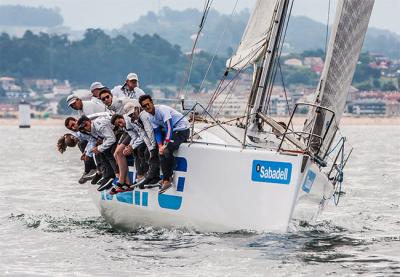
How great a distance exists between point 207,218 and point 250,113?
1289 millimetres

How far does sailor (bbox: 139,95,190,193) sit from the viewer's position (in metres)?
10.1

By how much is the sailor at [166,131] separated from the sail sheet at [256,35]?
148cm

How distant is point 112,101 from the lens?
11.3 meters

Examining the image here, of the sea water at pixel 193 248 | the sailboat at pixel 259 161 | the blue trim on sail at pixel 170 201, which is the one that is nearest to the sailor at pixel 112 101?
the sailboat at pixel 259 161

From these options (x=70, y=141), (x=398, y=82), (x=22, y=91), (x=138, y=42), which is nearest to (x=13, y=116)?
(x=22, y=91)

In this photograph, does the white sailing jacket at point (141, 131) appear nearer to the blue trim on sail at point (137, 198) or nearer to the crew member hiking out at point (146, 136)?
the crew member hiking out at point (146, 136)

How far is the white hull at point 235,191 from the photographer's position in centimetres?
978

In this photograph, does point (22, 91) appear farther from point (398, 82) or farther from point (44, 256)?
point (44, 256)

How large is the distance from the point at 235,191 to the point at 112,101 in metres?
2.00

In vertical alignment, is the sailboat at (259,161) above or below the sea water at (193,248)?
above

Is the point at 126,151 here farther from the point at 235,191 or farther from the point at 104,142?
the point at 235,191

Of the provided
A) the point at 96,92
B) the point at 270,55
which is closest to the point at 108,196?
the point at 96,92

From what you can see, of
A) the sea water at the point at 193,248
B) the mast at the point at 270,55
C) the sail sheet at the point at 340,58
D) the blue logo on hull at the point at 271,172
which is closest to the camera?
the sea water at the point at 193,248

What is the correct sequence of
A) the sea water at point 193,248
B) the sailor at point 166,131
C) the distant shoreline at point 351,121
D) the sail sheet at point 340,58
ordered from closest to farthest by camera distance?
the sea water at point 193,248 < the sailor at point 166,131 < the sail sheet at point 340,58 < the distant shoreline at point 351,121
